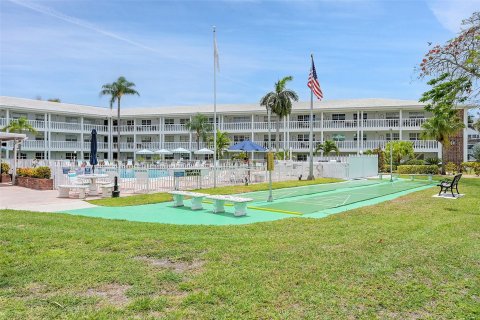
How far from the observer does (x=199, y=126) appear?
50.1 m

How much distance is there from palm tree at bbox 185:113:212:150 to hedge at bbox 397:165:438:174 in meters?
24.3

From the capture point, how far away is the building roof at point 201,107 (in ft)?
151

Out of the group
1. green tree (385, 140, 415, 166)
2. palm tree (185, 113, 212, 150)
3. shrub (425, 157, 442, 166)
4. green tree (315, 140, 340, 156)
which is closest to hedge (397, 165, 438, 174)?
green tree (385, 140, 415, 166)

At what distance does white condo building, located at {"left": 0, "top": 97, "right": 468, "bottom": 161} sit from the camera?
46031 mm

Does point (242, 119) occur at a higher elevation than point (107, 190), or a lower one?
higher

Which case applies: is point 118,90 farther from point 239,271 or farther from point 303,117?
point 239,271

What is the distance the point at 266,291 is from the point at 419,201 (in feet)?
38.2

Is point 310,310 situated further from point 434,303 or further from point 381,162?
point 381,162

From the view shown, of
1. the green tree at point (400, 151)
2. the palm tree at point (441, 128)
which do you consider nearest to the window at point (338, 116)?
the green tree at point (400, 151)

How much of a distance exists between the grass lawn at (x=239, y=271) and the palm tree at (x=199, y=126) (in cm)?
4119

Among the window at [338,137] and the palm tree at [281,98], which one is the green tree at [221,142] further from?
the window at [338,137]

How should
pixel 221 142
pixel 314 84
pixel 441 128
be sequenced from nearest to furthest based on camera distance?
pixel 314 84 < pixel 441 128 < pixel 221 142

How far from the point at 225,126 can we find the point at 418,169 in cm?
2519

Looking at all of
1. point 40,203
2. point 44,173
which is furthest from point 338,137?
point 40,203
